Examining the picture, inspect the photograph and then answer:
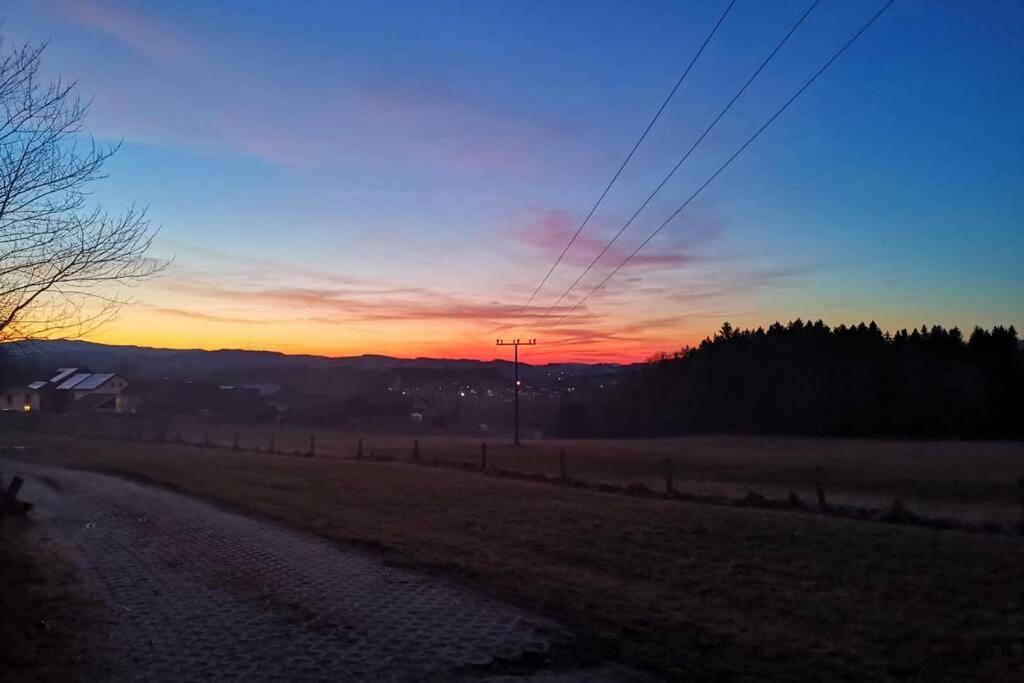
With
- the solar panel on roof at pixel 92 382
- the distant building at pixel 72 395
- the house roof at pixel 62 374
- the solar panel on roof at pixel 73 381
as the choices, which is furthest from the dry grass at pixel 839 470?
the house roof at pixel 62 374

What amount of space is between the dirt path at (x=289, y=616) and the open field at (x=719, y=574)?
0.85 meters

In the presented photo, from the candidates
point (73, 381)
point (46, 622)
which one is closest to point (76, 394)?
point (73, 381)

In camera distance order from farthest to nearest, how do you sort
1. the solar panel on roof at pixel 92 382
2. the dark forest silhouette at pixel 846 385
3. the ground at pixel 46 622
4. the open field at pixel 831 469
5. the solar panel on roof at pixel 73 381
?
the solar panel on roof at pixel 73 381
the solar panel on roof at pixel 92 382
the dark forest silhouette at pixel 846 385
the open field at pixel 831 469
the ground at pixel 46 622

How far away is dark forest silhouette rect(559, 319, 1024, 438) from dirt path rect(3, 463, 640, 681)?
266ft

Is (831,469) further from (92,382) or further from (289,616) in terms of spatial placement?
(92,382)

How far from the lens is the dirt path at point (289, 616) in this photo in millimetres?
7219

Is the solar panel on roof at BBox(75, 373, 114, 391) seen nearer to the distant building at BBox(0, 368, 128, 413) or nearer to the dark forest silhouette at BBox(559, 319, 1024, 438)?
the distant building at BBox(0, 368, 128, 413)

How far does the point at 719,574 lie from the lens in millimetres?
12086

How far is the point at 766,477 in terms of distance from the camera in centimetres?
3991

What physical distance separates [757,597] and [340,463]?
2951cm

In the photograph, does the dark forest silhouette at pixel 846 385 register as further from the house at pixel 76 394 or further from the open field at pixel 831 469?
the house at pixel 76 394

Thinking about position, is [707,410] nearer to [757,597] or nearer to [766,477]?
[766,477]

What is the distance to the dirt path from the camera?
7.22 m

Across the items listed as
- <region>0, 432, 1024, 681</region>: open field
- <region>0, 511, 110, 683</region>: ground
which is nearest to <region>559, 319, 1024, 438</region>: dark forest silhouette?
<region>0, 432, 1024, 681</region>: open field
